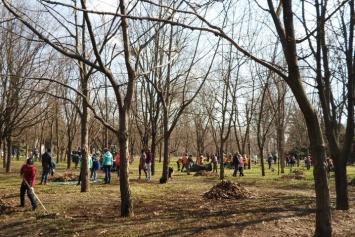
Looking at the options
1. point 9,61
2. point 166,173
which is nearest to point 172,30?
point 166,173

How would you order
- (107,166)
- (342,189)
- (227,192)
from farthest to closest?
(107,166), (227,192), (342,189)

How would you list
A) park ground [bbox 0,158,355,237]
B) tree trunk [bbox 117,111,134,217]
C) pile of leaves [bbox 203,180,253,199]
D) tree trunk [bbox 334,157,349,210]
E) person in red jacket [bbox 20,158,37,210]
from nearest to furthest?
park ground [bbox 0,158,355,237] → tree trunk [bbox 117,111,134,217] → tree trunk [bbox 334,157,349,210] → person in red jacket [bbox 20,158,37,210] → pile of leaves [bbox 203,180,253,199]

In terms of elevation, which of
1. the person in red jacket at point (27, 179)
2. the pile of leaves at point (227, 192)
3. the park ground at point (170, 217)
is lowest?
the park ground at point (170, 217)

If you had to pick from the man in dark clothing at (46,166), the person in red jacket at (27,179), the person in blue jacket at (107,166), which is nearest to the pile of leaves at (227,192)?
the person in red jacket at (27,179)

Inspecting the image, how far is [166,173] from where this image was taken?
19.3 meters

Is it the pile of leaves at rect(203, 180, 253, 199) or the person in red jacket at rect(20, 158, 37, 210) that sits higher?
the person in red jacket at rect(20, 158, 37, 210)

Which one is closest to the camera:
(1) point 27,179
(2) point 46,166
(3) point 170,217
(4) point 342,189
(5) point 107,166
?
(3) point 170,217

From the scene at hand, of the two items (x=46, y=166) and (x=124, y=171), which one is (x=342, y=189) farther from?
(x=46, y=166)

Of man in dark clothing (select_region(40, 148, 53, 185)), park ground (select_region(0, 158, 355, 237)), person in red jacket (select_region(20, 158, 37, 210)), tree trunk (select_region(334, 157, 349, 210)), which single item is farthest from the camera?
man in dark clothing (select_region(40, 148, 53, 185))

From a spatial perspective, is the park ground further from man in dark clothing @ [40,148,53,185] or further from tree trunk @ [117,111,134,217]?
man in dark clothing @ [40,148,53,185]

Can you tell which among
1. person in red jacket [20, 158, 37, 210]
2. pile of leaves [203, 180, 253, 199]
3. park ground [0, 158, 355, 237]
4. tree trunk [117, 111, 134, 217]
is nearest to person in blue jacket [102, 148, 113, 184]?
park ground [0, 158, 355, 237]

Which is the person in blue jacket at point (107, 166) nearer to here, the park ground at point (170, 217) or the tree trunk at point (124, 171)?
the park ground at point (170, 217)

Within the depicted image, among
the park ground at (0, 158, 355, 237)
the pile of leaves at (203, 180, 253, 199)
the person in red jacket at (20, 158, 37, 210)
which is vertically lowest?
the park ground at (0, 158, 355, 237)

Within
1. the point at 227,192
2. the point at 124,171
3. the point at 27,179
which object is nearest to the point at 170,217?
the point at 124,171
